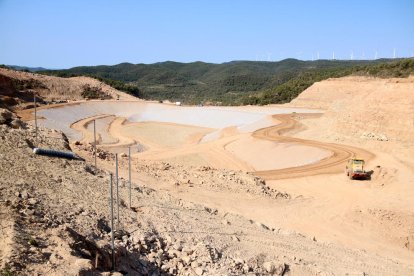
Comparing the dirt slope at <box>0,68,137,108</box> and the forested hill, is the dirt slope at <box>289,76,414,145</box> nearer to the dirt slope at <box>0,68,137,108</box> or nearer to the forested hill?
the dirt slope at <box>0,68,137,108</box>

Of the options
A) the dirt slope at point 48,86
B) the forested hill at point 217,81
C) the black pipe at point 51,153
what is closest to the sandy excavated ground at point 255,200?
the black pipe at point 51,153

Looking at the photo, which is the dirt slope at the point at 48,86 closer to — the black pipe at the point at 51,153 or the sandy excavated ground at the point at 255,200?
the sandy excavated ground at the point at 255,200

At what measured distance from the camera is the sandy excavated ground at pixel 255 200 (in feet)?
30.3

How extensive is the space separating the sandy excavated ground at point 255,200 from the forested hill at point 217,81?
→ 4279 cm

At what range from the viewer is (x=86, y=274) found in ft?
22.0

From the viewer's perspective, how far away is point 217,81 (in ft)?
490

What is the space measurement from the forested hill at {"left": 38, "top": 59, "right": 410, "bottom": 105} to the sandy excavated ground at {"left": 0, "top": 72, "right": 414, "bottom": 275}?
42.8 m

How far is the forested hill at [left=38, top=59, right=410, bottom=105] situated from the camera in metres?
82.8

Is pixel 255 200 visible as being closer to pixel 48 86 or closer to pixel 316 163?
pixel 316 163

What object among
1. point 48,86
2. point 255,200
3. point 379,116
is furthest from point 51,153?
point 48,86

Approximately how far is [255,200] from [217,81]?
5206 inches

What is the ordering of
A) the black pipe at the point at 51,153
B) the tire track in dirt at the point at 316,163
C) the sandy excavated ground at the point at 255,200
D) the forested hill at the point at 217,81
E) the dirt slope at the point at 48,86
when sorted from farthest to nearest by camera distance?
the forested hill at the point at 217,81
the dirt slope at the point at 48,86
the tire track in dirt at the point at 316,163
the black pipe at the point at 51,153
the sandy excavated ground at the point at 255,200

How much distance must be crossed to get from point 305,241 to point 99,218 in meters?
7.29

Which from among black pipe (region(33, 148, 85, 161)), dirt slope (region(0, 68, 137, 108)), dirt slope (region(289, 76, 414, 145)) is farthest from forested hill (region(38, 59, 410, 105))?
black pipe (region(33, 148, 85, 161))
